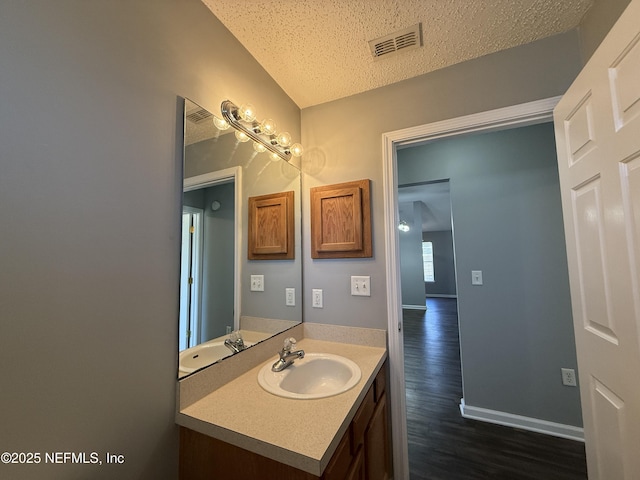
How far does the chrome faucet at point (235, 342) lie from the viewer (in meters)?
1.20

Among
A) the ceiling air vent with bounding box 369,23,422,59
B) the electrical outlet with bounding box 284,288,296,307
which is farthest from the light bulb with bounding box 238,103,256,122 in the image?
the electrical outlet with bounding box 284,288,296,307

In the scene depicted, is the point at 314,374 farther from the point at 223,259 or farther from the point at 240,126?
the point at 240,126

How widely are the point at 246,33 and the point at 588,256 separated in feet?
6.14

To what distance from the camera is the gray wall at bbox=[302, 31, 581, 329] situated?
1.33 metres

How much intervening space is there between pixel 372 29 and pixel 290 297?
5.12ft

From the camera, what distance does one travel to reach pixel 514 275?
6.87 ft

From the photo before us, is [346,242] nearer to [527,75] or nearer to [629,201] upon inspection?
[629,201]

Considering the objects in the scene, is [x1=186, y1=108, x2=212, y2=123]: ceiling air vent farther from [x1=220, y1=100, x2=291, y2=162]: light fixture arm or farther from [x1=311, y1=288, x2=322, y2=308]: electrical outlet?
[x1=311, y1=288, x2=322, y2=308]: electrical outlet

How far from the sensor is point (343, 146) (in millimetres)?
1727

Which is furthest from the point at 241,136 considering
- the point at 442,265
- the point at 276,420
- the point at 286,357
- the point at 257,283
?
the point at 442,265

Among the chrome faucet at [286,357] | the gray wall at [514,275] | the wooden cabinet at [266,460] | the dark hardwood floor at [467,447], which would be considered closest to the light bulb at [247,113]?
the chrome faucet at [286,357]

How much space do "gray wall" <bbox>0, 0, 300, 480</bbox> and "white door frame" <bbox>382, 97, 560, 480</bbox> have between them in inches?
44.8

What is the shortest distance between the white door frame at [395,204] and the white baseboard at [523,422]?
1031 millimetres

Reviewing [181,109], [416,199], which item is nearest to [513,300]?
[181,109]
